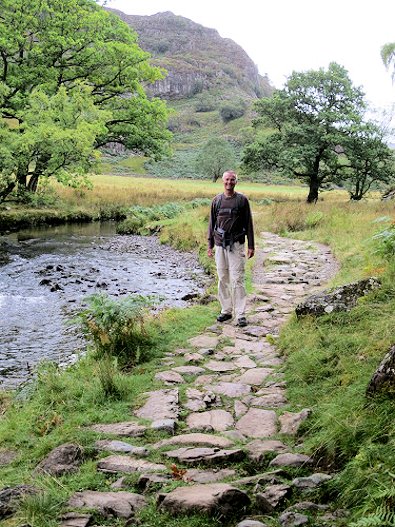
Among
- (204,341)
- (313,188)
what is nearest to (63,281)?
(204,341)

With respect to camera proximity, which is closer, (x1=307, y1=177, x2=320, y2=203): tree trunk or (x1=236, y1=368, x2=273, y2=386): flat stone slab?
(x1=236, y1=368, x2=273, y2=386): flat stone slab

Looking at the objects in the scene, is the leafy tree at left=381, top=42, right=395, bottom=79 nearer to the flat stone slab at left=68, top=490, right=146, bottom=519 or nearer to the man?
the man

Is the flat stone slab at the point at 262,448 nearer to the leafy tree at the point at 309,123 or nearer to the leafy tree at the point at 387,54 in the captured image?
the leafy tree at the point at 387,54

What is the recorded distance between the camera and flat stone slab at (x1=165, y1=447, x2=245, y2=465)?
364 centimetres

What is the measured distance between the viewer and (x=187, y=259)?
1653cm

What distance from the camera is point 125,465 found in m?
3.67

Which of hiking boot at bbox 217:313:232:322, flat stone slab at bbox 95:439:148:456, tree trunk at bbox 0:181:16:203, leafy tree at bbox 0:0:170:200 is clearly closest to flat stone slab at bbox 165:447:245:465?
flat stone slab at bbox 95:439:148:456

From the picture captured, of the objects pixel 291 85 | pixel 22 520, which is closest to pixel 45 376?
pixel 22 520

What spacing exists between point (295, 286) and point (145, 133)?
2085cm

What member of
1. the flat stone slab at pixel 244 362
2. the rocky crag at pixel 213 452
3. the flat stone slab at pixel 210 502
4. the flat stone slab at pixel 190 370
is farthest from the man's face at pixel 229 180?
the flat stone slab at pixel 210 502

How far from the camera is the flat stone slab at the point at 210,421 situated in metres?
4.35

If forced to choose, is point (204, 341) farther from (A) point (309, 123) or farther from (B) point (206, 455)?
(A) point (309, 123)

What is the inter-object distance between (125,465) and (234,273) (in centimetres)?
440

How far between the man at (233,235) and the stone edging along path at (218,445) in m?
0.60
